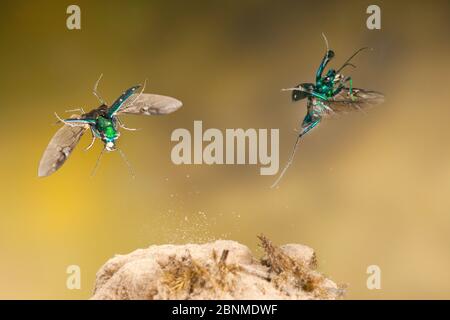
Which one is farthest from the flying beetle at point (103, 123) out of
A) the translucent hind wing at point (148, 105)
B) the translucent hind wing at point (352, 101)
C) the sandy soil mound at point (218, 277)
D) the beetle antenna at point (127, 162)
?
the translucent hind wing at point (352, 101)

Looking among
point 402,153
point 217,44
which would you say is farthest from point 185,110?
point 402,153

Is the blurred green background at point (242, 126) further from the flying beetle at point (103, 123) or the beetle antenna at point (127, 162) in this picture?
the flying beetle at point (103, 123)

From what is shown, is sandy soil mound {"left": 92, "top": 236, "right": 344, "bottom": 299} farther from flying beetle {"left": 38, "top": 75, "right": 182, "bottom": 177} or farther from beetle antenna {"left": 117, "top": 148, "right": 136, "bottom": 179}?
beetle antenna {"left": 117, "top": 148, "right": 136, "bottom": 179}

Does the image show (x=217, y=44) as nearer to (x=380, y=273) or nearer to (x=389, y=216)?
(x=389, y=216)

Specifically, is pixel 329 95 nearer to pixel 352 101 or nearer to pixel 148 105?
pixel 352 101
